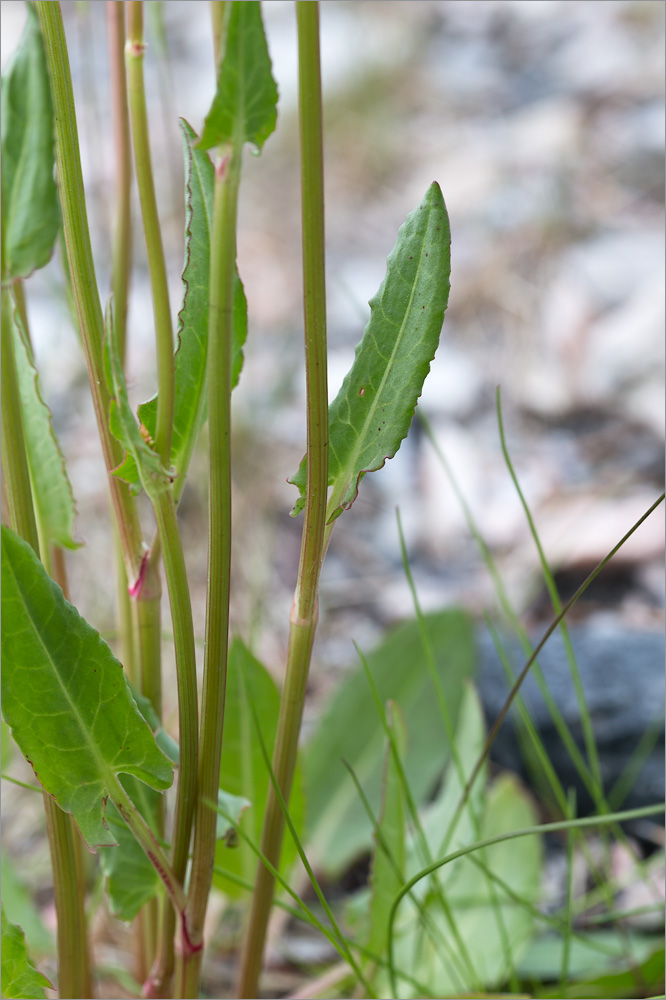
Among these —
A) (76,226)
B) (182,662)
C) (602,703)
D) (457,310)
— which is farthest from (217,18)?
(457,310)

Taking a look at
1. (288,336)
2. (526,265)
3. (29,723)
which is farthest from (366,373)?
(526,265)

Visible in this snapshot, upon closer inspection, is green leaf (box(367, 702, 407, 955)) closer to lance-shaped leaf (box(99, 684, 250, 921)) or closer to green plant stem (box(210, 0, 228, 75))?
lance-shaped leaf (box(99, 684, 250, 921))

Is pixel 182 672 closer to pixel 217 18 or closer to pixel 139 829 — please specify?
pixel 139 829

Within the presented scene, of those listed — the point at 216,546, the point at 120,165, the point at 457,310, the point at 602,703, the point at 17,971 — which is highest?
the point at 457,310

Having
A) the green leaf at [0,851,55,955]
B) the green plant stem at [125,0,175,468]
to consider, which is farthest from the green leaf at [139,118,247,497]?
the green leaf at [0,851,55,955]

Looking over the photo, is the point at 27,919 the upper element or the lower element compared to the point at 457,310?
lower

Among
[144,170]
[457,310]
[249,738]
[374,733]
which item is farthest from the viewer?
[457,310]

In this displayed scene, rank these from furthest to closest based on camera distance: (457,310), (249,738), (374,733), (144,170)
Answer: (457,310), (374,733), (249,738), (144,170)
